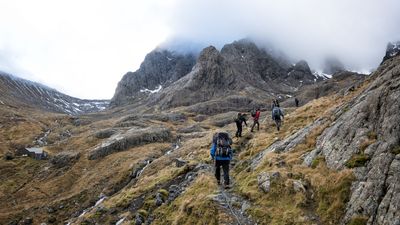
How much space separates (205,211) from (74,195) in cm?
5546

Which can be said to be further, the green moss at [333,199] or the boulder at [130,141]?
the boulder at [130,141]

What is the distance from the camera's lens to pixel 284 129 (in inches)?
1617

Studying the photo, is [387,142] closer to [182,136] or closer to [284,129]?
[284,129]

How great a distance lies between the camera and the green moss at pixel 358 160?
19.5m

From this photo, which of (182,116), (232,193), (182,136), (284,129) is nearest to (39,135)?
(182,116)

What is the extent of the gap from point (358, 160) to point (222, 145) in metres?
8.39

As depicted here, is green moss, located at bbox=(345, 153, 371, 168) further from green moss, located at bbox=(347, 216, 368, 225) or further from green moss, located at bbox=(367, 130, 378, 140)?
green moss, located at bbox=(347, 216, 368, 225)

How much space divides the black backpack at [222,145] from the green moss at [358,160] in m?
7.59

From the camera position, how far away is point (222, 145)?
24938mm

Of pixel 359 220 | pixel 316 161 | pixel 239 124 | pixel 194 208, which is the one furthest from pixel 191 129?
pixel 359 220

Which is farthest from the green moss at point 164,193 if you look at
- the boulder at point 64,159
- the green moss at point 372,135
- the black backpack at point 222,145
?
the boulder at point 64,159

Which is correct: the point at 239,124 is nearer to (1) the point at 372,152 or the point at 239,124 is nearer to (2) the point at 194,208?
(2) the point at 194,208

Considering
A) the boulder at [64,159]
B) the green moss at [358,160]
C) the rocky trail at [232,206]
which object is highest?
the green moss at [358,160]

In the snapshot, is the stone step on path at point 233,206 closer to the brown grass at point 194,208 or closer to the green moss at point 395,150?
the brown grass at point 194,208
